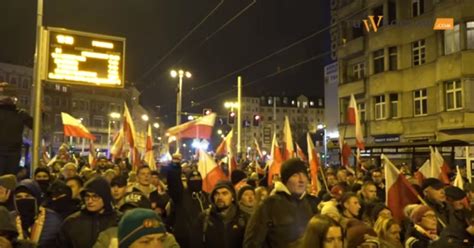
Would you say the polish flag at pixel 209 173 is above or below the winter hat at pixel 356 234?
above

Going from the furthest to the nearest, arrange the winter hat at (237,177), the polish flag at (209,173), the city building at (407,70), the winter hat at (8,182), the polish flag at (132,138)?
the city building at (407,70) < the polish flag at (132,138) < the winter hat at (237,177) < the polish flag at (209,173) < the winter hat at (8,182)

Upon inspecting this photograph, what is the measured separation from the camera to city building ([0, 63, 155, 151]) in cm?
7606

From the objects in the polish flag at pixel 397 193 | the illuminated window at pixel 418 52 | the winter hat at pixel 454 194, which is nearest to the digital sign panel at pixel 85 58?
the polish flag at pixel 397 193

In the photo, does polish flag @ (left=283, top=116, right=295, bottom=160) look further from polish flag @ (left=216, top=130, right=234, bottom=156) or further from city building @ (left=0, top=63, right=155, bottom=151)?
city building @ (left=0, top=63, right=155, bottom=151)

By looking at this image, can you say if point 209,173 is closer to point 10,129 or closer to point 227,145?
point 10,129

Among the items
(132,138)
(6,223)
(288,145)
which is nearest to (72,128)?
(132,138)

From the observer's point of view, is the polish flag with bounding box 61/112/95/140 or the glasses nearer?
the glasses

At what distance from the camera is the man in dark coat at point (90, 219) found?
4672 millimetres

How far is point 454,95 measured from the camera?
90.3 feet

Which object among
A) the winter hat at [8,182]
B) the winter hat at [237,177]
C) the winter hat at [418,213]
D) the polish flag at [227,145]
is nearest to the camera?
the winter hat at [418,213]

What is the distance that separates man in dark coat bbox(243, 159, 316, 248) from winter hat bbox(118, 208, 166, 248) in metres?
1.68

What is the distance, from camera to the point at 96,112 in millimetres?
100000

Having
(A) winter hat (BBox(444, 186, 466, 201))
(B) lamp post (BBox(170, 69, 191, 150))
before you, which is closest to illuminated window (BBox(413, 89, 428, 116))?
(B) lamp post (BBox(170, 69, 191, 150))

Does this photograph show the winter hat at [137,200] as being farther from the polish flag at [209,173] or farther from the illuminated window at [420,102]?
the illuminated window at [420,102]
